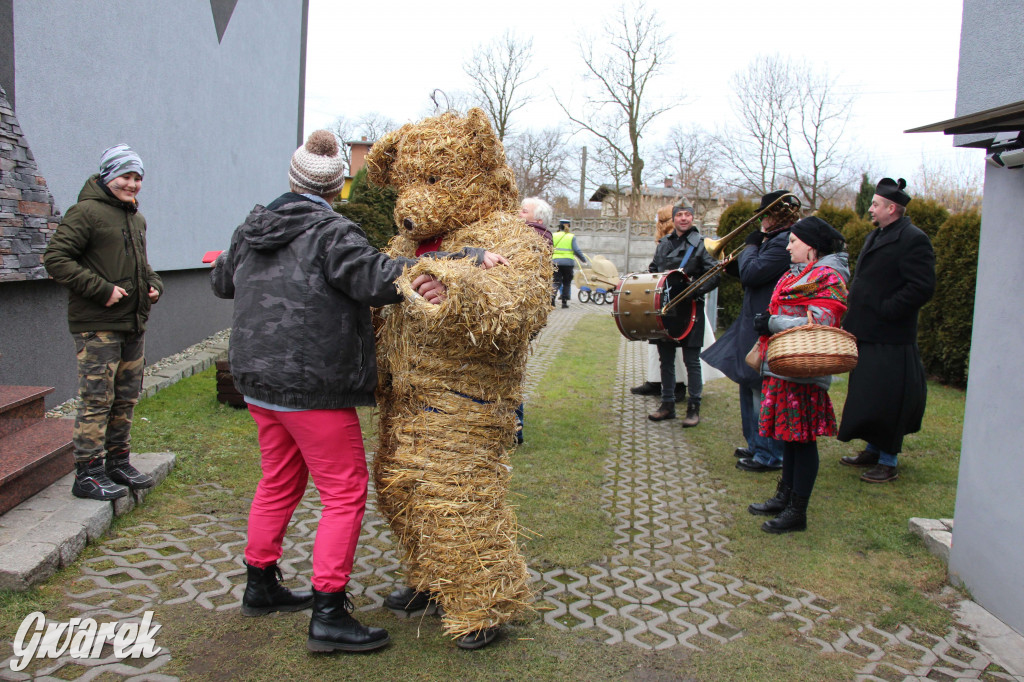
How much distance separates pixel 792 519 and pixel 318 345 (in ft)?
10.5

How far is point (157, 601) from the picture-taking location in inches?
130

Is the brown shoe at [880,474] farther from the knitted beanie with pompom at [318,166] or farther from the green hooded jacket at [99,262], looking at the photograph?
the green hooded jacket at [99,262]

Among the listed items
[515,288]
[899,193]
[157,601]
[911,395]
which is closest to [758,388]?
[911,395]

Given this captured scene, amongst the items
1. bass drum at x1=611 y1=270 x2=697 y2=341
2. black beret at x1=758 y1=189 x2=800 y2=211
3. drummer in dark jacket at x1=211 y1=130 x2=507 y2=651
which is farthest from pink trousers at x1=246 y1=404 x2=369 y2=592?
bass drum at x1=611 y1=270 x2=697 y2=341

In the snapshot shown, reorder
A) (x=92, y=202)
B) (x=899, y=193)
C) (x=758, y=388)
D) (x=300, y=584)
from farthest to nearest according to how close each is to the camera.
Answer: (x=758, y=388), (x=899, y=193), (x=92, y=202), (x=300, y=584)

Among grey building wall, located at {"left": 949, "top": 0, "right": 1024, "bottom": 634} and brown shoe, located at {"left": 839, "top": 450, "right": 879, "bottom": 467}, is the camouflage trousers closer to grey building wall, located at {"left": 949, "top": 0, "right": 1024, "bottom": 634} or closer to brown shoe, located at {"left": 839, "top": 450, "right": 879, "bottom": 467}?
grey building wall, located at {"left": 949, "top": 0, "right": 1024, "bottom": 634}

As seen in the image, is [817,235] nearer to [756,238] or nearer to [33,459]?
[756,238]

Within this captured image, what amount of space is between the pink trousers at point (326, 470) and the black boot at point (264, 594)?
214 millimetres

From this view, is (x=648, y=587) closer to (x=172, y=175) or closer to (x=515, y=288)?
(x=515, y=288)

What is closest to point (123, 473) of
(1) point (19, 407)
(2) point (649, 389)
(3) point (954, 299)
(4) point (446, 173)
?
(1) point (19, 407)

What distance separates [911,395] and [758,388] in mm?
1074

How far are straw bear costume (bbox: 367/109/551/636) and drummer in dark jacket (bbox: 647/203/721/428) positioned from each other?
4.07m

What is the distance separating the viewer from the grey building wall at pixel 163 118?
5832 mm
